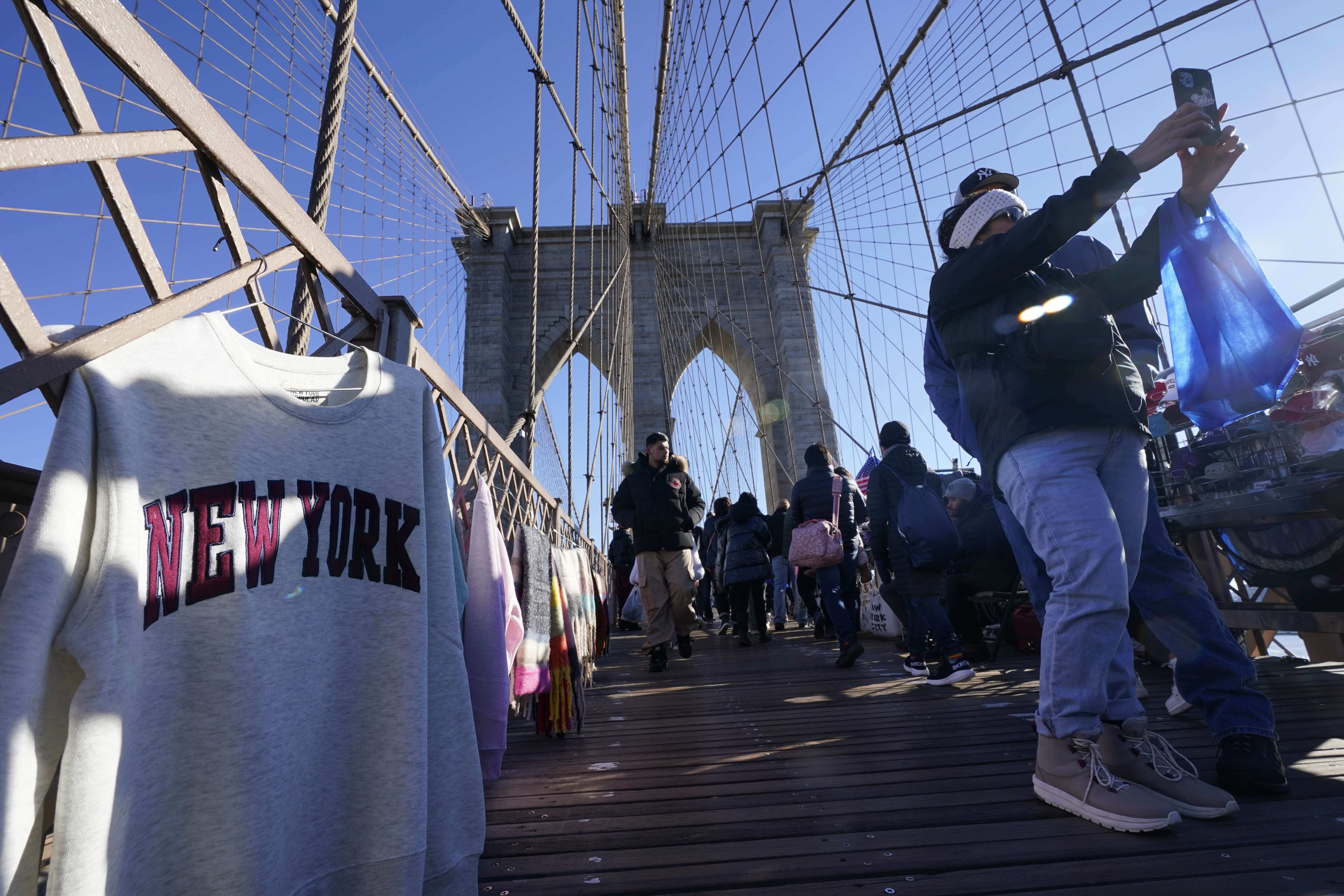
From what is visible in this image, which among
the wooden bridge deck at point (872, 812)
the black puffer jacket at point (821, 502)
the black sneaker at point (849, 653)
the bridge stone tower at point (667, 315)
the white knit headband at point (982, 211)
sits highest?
the bridge stone tower at point (667, 315)

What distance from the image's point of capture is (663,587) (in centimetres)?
288

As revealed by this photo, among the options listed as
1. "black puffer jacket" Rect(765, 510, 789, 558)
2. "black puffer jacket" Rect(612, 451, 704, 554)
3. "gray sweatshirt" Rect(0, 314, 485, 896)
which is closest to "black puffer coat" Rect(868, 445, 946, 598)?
"black puffer jacket" Rect(612, 451, 704, 554)

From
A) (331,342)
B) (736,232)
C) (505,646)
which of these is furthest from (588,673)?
(736,232)

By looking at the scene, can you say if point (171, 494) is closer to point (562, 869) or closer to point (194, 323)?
point (194, 323)

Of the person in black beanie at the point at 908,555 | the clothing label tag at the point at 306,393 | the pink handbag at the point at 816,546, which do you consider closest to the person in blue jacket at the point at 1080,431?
the clothing label tag at the point at 306,393

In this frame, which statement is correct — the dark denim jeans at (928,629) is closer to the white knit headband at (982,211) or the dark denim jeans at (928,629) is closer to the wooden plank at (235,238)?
the white knit headband at (982,211)

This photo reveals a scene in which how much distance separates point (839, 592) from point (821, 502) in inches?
15.8

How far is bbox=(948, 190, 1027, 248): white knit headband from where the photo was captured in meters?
1.06

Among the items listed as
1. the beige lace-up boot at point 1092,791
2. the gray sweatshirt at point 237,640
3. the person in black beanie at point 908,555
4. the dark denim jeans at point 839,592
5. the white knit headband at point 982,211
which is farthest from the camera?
the dark denim jeans at point 839,592

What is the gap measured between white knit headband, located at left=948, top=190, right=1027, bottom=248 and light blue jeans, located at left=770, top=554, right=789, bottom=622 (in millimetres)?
3337

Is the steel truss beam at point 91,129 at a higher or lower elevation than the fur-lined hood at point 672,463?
lower

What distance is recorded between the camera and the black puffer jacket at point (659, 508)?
2848 mm

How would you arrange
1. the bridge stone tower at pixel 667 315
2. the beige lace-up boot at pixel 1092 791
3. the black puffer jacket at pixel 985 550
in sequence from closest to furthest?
the beige lace-up boot at pixel 1092 791
the black puffer jacket at pixel 985 550
the bridge stone tower at pixel 667 315

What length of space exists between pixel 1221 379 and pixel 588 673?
2208 millimetres
